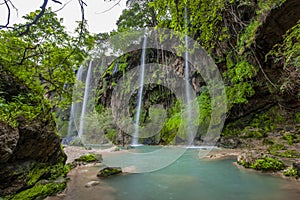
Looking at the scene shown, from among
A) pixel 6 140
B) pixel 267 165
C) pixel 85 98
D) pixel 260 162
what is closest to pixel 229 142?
pixel 260 162

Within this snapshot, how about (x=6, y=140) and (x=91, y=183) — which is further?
(x=91, y=183)

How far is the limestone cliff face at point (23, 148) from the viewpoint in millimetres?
2293

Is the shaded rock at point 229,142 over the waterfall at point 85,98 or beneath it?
beneath

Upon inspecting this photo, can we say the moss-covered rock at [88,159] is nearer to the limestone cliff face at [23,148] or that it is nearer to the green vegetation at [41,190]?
the limestone cliff face at [23,148]

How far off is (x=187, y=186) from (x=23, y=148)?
282 cm

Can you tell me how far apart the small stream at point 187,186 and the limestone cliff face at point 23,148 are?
62 cm

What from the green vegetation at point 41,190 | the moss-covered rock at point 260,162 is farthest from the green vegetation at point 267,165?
the green vegetation at point 41,190

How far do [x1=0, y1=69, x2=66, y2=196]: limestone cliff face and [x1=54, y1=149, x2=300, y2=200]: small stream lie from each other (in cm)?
62

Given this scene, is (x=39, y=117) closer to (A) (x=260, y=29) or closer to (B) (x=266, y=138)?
(A) (x=260, y=29)

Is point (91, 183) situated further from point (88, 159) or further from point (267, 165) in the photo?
point (267, 165)

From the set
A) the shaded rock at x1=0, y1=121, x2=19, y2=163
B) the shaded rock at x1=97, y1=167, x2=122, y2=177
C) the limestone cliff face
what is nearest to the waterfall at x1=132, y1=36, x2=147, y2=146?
the shaded rock at x1=97, y1=167, x2=122, y2=177

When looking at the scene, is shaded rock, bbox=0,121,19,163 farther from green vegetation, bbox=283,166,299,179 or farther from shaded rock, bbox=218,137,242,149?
shaded rock, bbox=218,137,242,149

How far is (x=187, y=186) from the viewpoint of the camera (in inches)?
131

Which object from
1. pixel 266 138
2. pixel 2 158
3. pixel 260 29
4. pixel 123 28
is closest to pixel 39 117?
pixel 2 158
